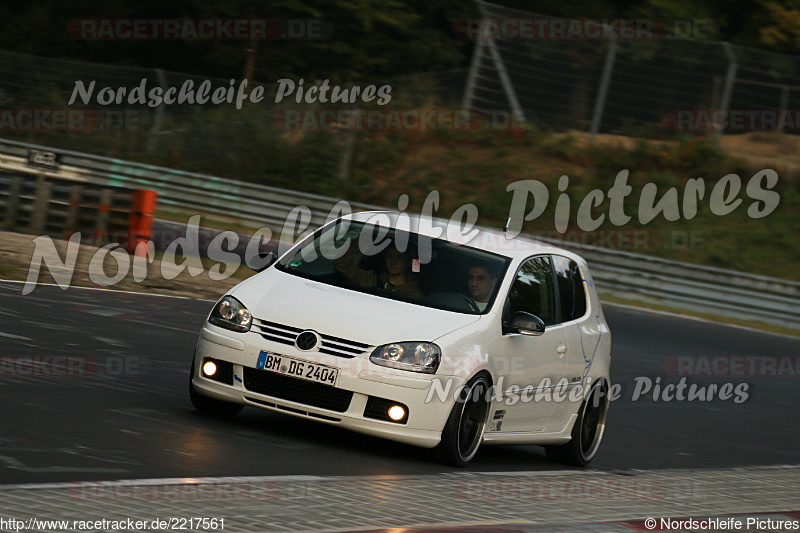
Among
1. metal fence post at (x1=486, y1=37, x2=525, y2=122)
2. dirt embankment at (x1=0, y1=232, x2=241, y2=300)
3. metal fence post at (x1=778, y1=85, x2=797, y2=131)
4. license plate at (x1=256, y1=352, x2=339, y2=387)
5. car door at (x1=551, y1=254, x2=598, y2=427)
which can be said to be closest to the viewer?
license plate at (x1=256, y1=352, x2=339, y2=387)

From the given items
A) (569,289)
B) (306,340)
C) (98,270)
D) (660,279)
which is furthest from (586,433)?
(660,279)

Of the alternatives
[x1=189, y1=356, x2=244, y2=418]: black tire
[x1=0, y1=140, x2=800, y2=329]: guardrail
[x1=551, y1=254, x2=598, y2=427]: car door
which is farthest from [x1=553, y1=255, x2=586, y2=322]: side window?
[x1=0, y1=140, x2=800, y2=329]: guardrail

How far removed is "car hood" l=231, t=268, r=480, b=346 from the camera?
342 inches

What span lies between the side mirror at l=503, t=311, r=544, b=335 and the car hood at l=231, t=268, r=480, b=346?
28 centimetres

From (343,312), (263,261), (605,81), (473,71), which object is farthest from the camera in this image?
(473,71)

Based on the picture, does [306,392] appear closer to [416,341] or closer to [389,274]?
[416,341]

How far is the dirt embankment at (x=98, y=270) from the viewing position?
18031mm

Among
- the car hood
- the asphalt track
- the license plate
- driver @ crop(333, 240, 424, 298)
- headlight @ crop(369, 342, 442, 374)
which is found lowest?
the asphalt track

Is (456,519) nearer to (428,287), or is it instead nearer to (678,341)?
(428,287)

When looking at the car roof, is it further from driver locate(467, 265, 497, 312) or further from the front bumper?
the front bumper

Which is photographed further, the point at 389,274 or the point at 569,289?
the point at 569,289

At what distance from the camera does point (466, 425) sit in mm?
9070

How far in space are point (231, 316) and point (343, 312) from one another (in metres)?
0.77

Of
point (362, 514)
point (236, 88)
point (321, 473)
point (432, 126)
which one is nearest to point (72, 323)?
point (321, 473)
